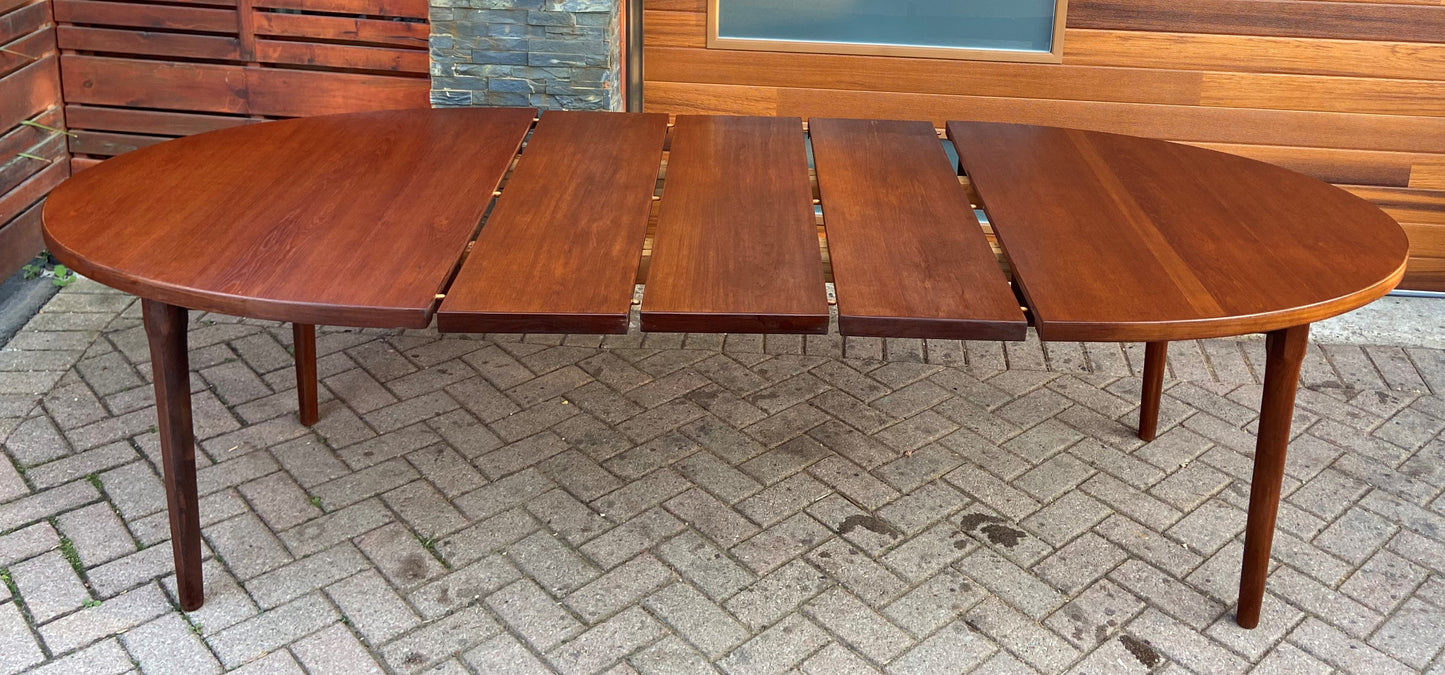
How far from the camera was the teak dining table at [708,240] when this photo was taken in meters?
2.23

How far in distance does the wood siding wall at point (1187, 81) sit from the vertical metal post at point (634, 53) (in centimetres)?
3

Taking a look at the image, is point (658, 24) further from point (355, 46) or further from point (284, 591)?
point (284, 591)

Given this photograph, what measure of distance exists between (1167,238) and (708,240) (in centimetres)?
97

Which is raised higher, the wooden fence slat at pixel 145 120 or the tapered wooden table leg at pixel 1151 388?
the wooden fence slat at pixel 145 120

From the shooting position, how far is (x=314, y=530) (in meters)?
2.93

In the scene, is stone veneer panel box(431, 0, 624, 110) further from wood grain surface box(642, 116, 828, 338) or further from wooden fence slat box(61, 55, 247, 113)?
wooden fence slat box(61, 55, 247, 113)

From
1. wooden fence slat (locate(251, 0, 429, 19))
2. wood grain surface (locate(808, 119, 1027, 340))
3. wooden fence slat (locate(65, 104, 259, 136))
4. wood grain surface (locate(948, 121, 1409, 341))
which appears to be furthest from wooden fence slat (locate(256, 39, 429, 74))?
wood grain surface (locate(948, 121, 1409, 341))

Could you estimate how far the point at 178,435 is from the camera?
8.15 feet

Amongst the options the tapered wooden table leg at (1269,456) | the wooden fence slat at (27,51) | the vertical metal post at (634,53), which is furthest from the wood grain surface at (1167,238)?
the wooden fence slat at (27,51)

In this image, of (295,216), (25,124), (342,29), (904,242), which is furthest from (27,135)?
(904,242)

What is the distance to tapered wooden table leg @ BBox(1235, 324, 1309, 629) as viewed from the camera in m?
2.44

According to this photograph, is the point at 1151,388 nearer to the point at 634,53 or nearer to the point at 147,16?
the point at 634,53

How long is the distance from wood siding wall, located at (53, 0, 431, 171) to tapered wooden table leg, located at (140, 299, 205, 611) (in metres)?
2.11

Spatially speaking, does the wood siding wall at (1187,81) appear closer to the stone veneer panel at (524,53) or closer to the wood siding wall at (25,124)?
the stone veneer panel at (524,53)
